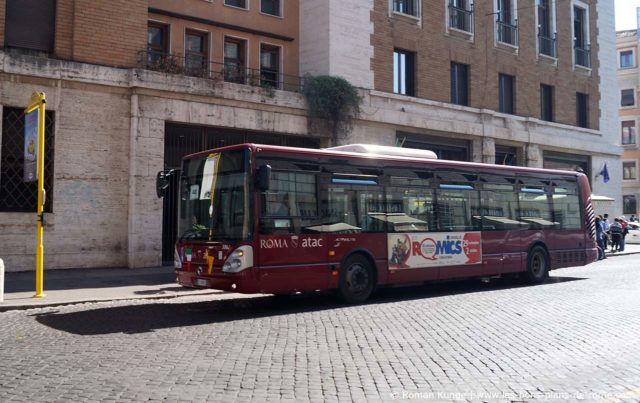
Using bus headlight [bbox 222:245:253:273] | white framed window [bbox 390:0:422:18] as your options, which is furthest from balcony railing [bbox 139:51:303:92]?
bus headlight [bbox 222:245:253:273]

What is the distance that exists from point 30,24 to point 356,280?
11674mm

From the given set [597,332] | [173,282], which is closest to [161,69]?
[173,282]

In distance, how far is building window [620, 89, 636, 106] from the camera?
55.8m

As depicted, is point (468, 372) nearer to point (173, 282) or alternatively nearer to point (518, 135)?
point (173, 282)

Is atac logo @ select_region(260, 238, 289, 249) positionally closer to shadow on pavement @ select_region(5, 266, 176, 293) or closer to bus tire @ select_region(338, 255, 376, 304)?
bus tire @ select_region(338, 255, 376, 304)

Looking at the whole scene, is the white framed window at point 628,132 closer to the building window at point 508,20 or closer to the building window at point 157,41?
the building window at point 508,20

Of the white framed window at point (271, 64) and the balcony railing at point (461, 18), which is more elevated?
the balcony railing at point (461, 18)

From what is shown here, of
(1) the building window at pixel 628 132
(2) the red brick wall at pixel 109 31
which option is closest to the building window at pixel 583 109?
(2) the red brick wall at pixel 109 31

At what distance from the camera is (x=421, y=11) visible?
957 inches

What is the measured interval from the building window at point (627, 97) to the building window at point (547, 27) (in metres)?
30.7

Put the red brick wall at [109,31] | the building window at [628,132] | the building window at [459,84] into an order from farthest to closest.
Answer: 1. the building window at [628,132]
2. the building window at [459,84]
3. the red brick wall at [109,31]

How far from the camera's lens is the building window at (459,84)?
84.8ft

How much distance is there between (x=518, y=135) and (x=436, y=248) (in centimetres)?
1696

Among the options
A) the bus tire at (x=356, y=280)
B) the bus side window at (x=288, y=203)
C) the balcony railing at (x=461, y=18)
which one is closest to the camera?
the bus side window at (x=288, y=203)
